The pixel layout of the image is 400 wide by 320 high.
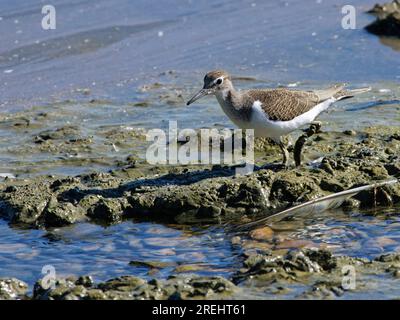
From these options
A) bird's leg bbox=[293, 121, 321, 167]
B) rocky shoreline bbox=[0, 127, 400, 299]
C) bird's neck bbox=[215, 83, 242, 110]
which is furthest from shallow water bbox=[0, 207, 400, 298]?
bird's neck bbox=[215, 83, 242, 110]

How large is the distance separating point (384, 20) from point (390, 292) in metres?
8.95

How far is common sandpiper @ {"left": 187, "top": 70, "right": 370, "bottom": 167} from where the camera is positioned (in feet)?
28.7

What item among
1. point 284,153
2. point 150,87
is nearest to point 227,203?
point 284,153

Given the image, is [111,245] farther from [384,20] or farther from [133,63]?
[384,20]

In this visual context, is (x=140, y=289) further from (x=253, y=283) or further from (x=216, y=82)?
(x=216, y=82)

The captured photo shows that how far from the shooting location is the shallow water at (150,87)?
7191 mm

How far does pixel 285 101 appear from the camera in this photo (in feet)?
29.5

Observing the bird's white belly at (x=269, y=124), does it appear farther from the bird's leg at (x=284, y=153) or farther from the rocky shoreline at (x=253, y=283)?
the rocky shoreline at (x=253, y=283)

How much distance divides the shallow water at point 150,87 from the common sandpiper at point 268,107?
114 cm

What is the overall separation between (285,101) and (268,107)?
0.90 ft

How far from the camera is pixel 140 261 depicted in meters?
6.97

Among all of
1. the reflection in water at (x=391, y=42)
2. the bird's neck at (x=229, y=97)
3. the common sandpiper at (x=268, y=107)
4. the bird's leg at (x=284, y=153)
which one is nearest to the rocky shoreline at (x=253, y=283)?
the common sandpiper at (x=268, y=107)

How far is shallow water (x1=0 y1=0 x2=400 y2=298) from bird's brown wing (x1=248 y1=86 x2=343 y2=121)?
1.03m

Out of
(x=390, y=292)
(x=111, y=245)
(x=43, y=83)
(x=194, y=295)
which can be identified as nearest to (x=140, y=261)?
(x=111, y=245)
